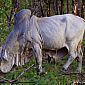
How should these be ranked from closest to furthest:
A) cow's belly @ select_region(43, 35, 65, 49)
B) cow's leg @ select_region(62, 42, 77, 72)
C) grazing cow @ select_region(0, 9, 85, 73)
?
grazing cow @ select_region(0, 9, 85, 73), cow's belly @ select_region(43, 35, 65, 49), cow's leg @ select_region(62, 42, 77, 72)

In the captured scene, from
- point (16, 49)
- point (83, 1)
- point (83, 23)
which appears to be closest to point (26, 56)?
point (16, 49)

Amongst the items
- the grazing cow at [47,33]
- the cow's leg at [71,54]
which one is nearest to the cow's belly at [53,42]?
the grazing cow at [47,33]

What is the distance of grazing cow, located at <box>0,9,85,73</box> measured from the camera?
760 centimetres

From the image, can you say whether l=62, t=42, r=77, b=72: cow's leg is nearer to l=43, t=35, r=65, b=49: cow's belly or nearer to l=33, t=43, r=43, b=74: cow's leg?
l=43, t=35, r=65, b=49: cow's belly

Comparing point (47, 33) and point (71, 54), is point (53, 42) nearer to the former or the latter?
point (47, 33)

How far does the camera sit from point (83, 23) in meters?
8.30

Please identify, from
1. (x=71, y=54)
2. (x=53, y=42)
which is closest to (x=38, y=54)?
(x=53, y=42)

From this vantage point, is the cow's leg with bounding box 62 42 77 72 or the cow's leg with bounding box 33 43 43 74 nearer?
the cow's leg with bounding box 33 43 43 74

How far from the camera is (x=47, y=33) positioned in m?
7.86

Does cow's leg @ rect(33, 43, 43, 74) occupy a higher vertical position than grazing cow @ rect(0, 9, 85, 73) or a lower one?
lower

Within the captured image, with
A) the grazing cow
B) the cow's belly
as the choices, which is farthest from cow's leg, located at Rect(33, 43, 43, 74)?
the cow's belly

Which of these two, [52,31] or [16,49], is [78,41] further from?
[16,49]

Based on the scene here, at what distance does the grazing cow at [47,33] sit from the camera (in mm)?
7602

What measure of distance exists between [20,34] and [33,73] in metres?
0.85
